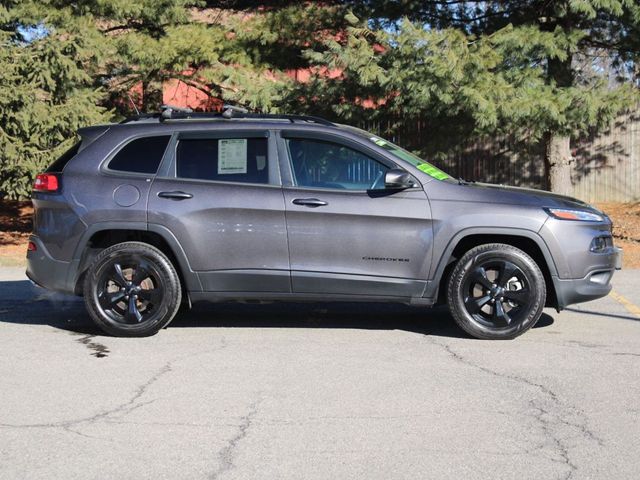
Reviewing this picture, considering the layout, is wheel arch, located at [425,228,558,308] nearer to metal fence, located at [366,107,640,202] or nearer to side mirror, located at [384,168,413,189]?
side mirror, located at [384,168,413,189]

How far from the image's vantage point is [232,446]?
4695 millimetres

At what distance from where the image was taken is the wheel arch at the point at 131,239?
24.3ft

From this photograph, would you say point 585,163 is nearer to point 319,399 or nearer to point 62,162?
point 62,162

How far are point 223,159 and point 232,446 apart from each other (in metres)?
3.39

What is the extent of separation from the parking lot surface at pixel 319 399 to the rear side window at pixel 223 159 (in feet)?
4.46

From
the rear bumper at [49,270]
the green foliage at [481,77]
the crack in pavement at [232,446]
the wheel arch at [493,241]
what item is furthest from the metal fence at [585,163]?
the crack in pavement at [232,446]

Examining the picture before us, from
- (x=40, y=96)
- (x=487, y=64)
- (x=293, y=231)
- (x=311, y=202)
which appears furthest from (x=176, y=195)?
(x=40, y=96)

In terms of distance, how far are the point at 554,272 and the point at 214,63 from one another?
9392 millimetres

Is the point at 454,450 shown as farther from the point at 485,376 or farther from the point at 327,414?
the point at 485,376

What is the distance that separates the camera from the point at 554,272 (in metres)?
7.23

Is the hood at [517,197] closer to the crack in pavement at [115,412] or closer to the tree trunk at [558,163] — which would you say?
the crack in pavement at [115,412]

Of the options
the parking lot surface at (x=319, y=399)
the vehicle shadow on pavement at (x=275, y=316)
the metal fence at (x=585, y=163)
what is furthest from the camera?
the metal fence at (x=585, y=163)

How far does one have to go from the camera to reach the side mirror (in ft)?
23.3

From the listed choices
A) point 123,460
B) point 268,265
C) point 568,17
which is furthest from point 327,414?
point 568,17
